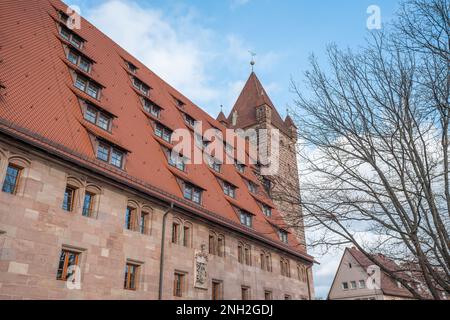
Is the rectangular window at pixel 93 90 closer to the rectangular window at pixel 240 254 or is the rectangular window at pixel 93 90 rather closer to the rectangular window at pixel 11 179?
the rectangular window at pixel 11 179

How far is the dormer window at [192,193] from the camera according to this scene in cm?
1753

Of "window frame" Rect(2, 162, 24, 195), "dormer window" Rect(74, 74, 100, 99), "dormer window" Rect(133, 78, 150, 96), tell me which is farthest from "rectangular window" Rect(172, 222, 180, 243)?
"dormer window" Rect(133, 78, 150, 96)

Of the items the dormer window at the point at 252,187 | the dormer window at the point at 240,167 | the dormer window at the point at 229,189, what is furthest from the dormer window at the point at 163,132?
the dormer window at the point at 252,187

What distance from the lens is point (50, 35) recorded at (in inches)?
660

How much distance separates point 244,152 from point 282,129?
21.6 feet

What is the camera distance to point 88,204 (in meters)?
Result: 12.9

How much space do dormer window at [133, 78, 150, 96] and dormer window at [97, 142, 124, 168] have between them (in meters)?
6.89

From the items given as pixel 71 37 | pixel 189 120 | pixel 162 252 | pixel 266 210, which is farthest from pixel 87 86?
pixel 266 210

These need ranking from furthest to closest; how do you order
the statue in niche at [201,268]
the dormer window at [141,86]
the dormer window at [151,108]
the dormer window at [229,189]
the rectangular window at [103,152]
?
the dormer window at [229,189] → the dormer window at [141,86] → the dormer window at [151,108] → the statue in niche at [201,268] → the rectangular window at [103,152]

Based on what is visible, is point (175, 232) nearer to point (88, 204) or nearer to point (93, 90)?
point (88, 204)

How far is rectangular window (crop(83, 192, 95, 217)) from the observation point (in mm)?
12698

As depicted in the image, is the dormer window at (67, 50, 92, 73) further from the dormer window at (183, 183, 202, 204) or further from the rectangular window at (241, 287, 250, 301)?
the rectangular window at (241, 287, 250, 301)

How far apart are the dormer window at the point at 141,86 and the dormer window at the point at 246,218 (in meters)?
8.30

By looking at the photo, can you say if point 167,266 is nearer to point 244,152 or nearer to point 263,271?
point 263,271
